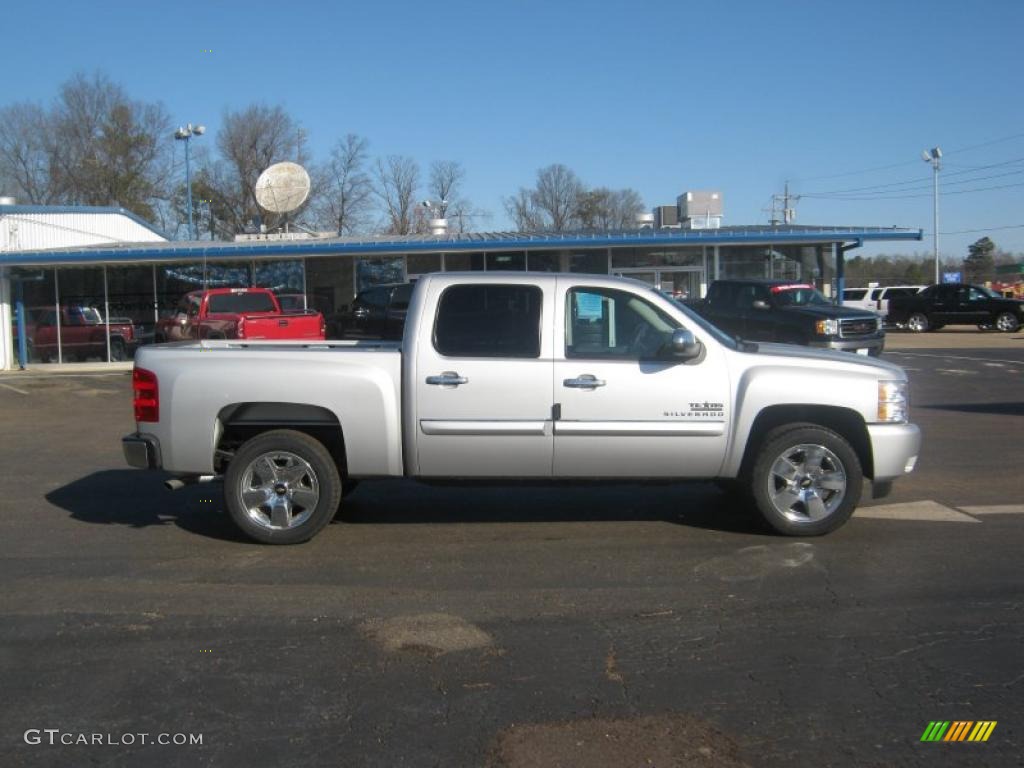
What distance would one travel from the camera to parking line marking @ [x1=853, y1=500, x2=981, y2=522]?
23.6 feet

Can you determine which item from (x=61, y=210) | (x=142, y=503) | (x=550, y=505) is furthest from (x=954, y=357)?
(x=61, y=210)

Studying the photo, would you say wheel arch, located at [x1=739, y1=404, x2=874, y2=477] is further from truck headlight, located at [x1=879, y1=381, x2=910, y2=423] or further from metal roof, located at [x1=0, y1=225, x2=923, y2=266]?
metal roof, located at [x1=0, y1=225, x2=923, y2=266]

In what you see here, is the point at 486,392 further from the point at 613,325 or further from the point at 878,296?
the point at 878,296

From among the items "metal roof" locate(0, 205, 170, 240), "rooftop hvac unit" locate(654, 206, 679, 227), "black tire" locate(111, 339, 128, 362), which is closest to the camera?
"black tire" locate(111, 339, 128, 362)

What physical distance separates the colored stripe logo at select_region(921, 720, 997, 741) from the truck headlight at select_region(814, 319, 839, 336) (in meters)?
15.0

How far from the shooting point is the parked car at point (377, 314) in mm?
22312

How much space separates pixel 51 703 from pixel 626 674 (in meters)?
2.55

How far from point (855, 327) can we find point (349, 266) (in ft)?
46.4

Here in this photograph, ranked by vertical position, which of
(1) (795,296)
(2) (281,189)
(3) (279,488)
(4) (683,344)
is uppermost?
(2) (281,189)

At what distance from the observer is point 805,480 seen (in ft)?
21.4

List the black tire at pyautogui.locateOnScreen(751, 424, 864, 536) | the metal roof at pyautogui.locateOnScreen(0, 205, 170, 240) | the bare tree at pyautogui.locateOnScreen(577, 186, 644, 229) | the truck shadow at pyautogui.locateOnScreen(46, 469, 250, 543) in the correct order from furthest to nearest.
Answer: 1. the bare tree at pyautogui.locateOnScreen(577, 186, 644, 229)
2. the metal roof at pyautogui.locateOnScreen(0, 205, 170, 240)
3. the truck shadow at pyautogui.locateOnScreen(46, 469, 250, 543)
4. the black tire at pyautogui.locateOnScreen(751, 424, 864, 536)

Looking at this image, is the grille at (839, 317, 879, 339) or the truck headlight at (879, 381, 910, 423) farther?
the grille at (839, 317, 879, 339)

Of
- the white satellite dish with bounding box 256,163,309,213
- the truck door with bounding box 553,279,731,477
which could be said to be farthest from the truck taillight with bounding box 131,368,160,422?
the white satellite dish with bounding box 256,163,309,213

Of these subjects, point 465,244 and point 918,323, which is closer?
point 465,244
